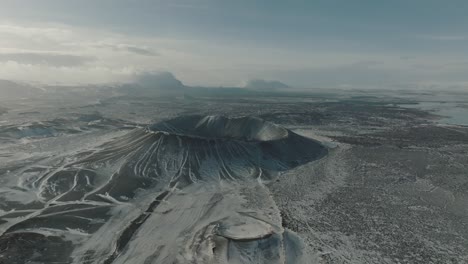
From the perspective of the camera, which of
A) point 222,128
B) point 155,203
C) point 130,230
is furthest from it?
point 222,128

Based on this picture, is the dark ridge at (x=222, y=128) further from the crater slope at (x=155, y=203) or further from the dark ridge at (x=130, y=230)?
the dark ridge at (x=130, y=230)

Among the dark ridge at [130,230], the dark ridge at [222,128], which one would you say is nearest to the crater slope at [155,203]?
the dark ridge at [130,230]

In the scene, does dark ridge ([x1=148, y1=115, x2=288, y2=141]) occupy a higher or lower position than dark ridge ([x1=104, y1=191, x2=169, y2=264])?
higher

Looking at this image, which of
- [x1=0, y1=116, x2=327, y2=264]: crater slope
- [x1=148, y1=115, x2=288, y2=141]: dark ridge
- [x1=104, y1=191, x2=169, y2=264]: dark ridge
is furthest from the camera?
[x1=148, y1=115, x2=288, y2=141]: dark ridge

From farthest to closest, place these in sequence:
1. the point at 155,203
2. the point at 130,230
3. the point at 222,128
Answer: the point at 222,128 < the point at 155,203 < the point at 130,230

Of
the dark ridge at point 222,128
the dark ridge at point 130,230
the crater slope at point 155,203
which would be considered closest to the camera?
the dark ridge at point 130,230

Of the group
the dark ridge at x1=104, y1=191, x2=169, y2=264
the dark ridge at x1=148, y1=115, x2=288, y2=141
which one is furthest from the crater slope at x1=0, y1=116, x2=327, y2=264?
the dark ridge at x1=148, y1=115, x2=288, y2=141

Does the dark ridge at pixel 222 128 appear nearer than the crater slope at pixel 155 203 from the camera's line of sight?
No

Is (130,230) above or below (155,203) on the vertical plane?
below

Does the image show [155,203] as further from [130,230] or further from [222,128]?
[222,128]

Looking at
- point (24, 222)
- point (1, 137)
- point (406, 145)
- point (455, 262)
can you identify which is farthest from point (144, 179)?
point (406, 145)

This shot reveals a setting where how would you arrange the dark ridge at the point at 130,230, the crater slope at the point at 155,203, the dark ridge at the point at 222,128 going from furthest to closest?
1. the dark ridge at the point at 222,128
2. the crater slope at the point at 155,203
3. the dark ridge at the point at 130,230

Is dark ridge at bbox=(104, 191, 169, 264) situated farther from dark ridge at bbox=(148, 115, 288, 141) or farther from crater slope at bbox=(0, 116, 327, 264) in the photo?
dark ridge at bbox=(148, 115, 288, 141)

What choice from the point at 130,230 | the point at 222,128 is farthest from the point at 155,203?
the point at 222,128
